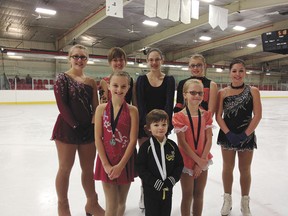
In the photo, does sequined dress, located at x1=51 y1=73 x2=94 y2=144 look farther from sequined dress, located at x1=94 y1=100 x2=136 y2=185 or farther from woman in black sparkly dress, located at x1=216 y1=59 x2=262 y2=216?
woman in black sparkly dress, located at x1=216 y1=59 x2=262 y2=216

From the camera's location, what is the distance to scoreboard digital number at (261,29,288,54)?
9.76 metres

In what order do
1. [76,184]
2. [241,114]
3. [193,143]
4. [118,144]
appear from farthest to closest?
[76,184] < [241,114] < [193,143] < [118,144]

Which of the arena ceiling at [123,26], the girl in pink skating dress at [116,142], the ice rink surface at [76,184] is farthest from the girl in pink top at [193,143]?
the arena ceiling at [123,26]

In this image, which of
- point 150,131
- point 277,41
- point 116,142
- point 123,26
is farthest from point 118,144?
point 123,26

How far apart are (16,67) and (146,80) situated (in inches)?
725

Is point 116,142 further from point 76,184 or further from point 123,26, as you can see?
point 123,26

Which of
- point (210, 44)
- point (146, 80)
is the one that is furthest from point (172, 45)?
point (146, 80)

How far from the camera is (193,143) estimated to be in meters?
1.72

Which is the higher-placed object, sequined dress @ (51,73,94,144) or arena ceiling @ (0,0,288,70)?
arena ceiling @ (0,0,288,70)

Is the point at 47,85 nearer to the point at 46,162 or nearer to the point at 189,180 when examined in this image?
the point at 46,162

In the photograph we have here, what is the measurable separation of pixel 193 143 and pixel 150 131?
304mm

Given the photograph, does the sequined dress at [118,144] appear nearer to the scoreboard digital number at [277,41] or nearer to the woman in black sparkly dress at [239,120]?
the woman in black sparkly dress at [239,120]

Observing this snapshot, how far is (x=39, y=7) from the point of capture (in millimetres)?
10836

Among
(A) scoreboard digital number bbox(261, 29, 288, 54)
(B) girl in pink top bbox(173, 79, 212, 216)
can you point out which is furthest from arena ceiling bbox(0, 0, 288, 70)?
(B) girl in pink top bbox(173, 79, 212, 216)
